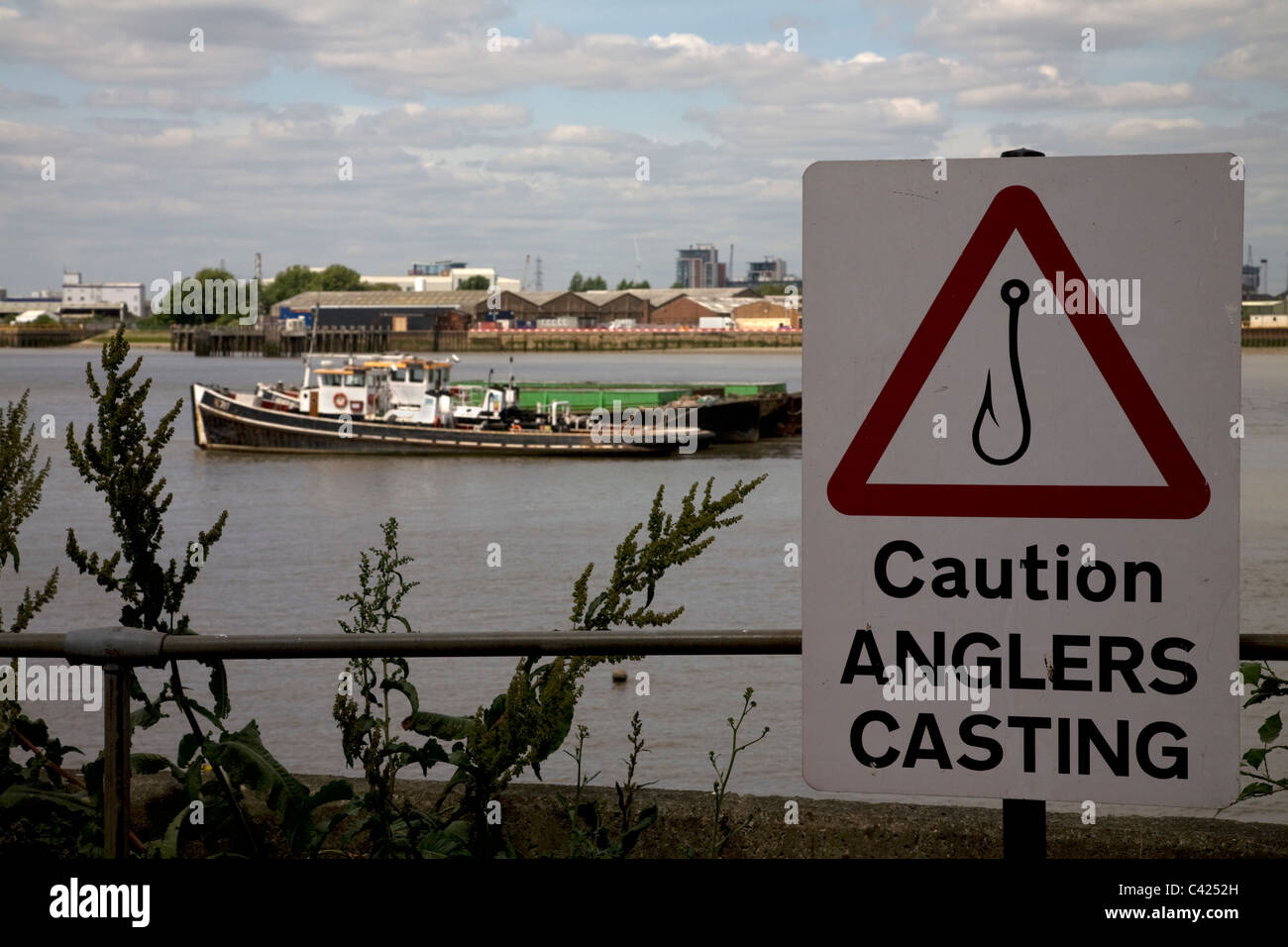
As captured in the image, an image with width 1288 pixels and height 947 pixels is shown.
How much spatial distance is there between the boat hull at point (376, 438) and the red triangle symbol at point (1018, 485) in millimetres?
41929

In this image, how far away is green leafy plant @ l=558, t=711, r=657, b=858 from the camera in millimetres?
3369

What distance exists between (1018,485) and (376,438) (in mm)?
42972

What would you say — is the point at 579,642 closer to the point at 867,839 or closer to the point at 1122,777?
the point at 1122,777

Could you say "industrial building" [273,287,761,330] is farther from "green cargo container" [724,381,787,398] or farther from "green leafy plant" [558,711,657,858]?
"green leafy plant" [558,711,657,858]

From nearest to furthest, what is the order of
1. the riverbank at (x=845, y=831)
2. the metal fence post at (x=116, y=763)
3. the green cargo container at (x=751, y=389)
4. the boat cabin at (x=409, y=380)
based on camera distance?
1. the metal fence post at (x=116, y=763)
2. the riverbank at (x=845, y=831)
3. the boat cabin at (x=409, y=380)
4. the green cargo container at (x=751, y=389)

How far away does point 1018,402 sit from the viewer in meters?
1.73

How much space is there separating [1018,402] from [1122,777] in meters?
0.48

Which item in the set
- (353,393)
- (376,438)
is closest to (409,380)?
(353,393)

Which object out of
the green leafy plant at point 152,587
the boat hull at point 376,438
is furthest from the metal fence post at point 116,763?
the boat hull at point 376,438

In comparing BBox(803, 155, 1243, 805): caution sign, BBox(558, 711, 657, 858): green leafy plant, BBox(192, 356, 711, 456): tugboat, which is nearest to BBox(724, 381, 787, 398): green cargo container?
BBox(192, 356, 711, 456): tugboat

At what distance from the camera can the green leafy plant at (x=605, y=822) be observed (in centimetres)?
337

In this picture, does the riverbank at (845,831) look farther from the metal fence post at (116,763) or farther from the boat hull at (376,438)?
the boat hull at (376,438)

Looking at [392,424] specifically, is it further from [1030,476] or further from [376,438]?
[1030,476]

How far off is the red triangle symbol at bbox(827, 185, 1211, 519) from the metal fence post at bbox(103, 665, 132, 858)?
1.56 m
